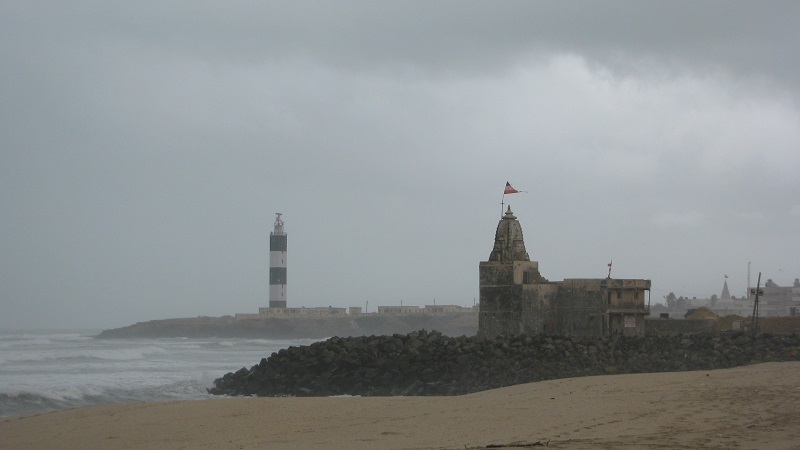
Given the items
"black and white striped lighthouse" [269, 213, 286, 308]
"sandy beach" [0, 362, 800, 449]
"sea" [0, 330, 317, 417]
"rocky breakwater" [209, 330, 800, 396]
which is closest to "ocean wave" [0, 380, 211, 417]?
"sea" [0, 330, 317, 417]

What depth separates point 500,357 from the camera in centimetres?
1995

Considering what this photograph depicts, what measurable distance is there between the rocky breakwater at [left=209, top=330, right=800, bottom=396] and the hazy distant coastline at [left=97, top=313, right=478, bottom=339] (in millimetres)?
49962

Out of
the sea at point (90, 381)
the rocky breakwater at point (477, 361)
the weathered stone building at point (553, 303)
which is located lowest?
the sea at point (90, 381)

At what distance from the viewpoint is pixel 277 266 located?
70.2 meters

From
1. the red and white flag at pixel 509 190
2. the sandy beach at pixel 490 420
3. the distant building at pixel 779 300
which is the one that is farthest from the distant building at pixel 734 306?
the sandy beach at pixel 490 420

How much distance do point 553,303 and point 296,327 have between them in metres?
55.0

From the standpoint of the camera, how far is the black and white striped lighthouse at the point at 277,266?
68.9 metres

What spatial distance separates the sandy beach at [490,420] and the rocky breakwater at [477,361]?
18.0 ft

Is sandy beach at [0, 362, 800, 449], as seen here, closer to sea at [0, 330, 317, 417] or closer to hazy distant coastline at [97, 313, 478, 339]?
sea at [0, 330, 317, 417]

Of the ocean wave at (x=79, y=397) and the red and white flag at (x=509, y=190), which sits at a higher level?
the red and white flag at (x=509, y=190)

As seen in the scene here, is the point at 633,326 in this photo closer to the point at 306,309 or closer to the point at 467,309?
the point at 306,309

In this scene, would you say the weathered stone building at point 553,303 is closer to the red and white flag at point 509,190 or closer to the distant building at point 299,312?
the red and white flag at point 509,190

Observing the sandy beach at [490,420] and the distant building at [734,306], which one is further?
the distant building at [734,306]

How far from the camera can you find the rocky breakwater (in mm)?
18906
